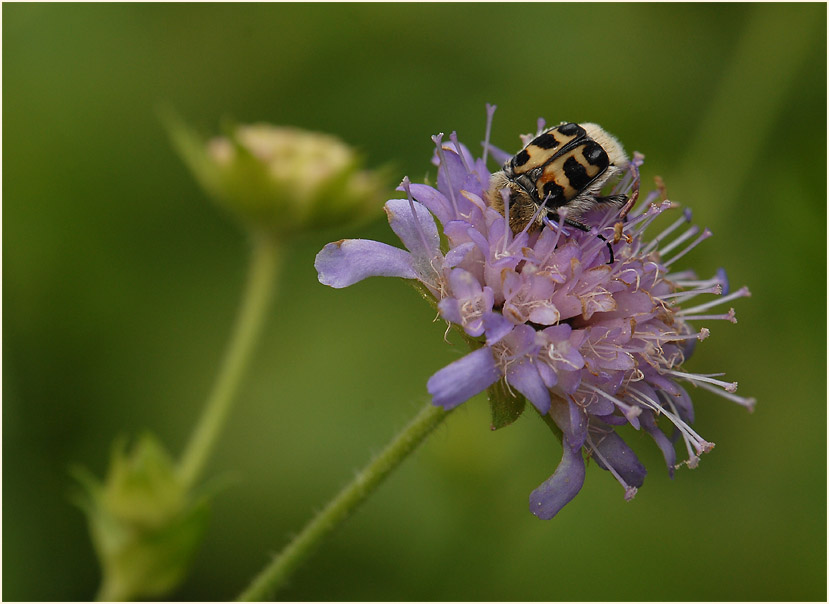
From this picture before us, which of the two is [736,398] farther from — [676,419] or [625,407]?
[625,407]

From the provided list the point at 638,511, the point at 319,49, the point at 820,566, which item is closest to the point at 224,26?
the point at 319,49

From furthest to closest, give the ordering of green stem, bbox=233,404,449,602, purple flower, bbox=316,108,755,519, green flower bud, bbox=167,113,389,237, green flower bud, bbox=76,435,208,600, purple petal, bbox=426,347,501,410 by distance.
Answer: green flower bud, bbox=167,113,389,237, green flower bud, bbox=76,435,208,600, green stem, bbox=233,404,449,602, purple flower, bbox=316,108,755,519, purple petal, bbox=426,347,501,410

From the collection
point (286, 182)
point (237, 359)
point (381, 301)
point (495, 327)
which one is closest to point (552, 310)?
point (495, 327)

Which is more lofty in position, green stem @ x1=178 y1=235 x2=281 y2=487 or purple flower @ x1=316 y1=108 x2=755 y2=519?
purple flower @ x1=316 y1=108 x2=755 y2=519

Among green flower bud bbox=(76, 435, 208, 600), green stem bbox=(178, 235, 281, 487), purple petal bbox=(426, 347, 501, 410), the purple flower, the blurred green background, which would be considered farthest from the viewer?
the blurred green background

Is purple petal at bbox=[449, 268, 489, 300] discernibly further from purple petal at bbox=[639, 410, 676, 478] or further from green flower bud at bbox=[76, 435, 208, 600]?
green flower bud at bbox=[76, 435, 208, 600]

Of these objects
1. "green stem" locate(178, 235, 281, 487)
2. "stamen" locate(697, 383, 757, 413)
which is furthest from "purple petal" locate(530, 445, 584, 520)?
"green stem" locate(178, 235, 281, 487)

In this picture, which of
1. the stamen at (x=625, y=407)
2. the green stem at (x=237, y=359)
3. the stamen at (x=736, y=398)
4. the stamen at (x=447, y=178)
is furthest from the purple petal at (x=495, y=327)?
the green stem at (x=237, y=359)
